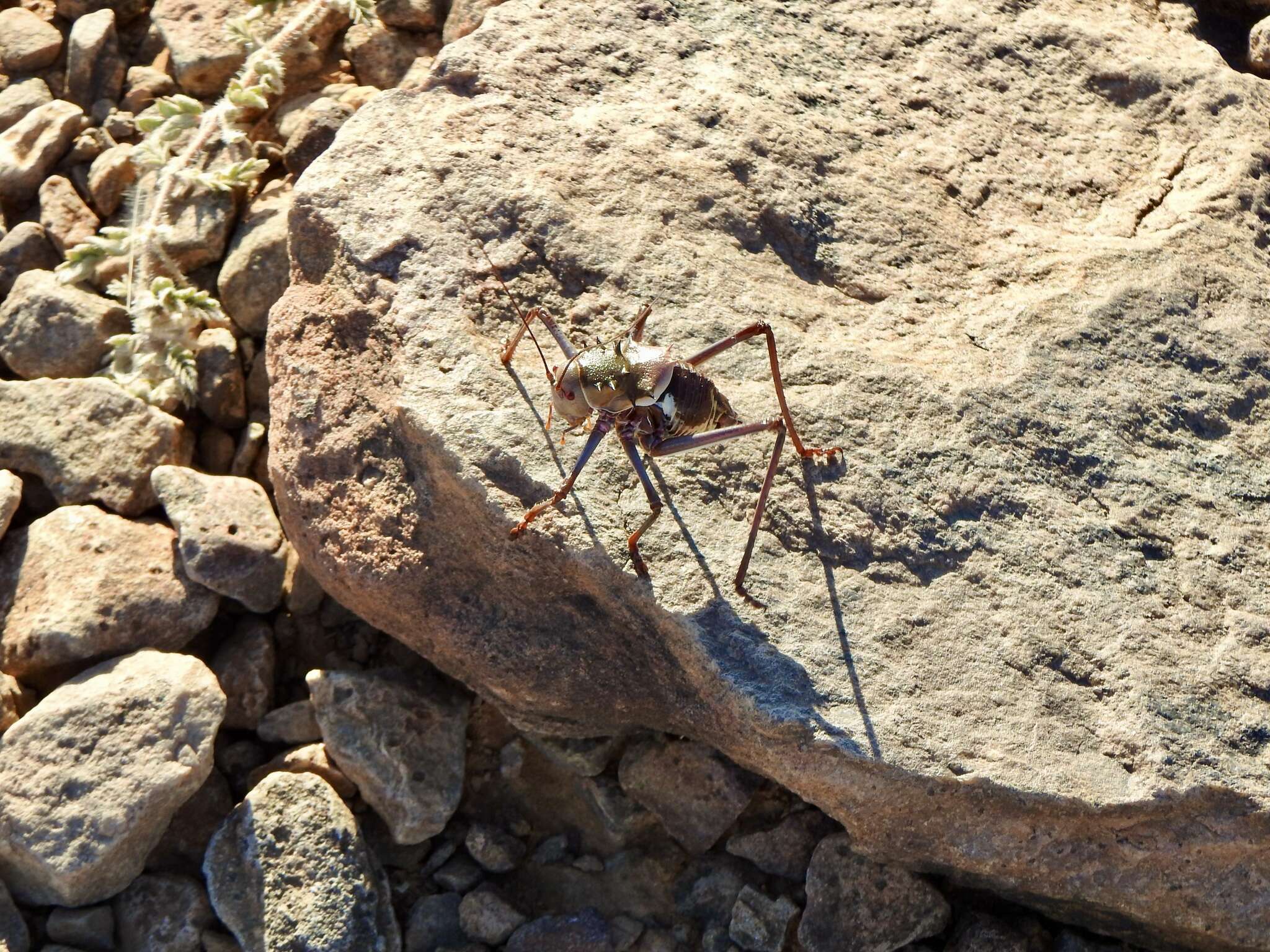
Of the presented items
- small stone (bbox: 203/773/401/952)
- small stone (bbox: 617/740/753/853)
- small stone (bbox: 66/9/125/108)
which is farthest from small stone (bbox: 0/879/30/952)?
small stone (bbox: 66/9/125/108)

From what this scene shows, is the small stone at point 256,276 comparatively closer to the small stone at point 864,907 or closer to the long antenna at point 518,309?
the long antenna at point 518,309

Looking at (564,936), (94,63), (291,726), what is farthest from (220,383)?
(564,936)

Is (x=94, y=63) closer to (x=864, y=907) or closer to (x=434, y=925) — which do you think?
(x=434, y=925)

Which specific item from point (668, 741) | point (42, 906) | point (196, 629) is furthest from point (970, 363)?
point (42, 906)

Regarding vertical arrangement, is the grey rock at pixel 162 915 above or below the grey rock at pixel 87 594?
below

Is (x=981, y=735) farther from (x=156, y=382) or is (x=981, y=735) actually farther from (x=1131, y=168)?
(x=156, y=382)

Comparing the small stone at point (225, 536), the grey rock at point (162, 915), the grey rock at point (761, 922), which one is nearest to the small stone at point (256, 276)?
the small stone at point (225, 536)

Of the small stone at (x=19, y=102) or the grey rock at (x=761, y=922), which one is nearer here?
the grey rock at (x=761, y=922)
